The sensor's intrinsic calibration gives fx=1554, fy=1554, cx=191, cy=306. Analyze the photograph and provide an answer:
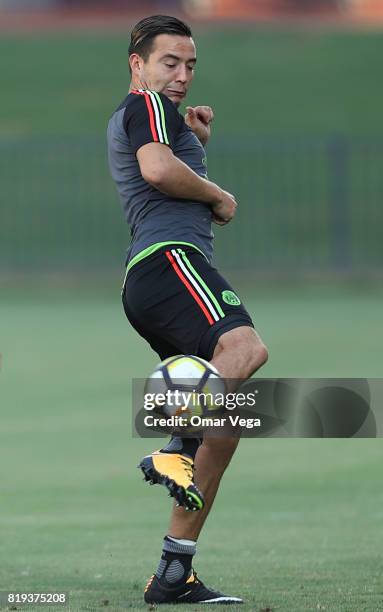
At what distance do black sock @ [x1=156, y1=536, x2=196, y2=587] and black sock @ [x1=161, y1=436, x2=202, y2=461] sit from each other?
1.35 ft

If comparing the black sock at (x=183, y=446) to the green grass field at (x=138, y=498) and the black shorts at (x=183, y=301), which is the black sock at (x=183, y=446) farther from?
the green grass field at (x=138, y=498)

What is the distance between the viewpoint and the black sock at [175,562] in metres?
6.71

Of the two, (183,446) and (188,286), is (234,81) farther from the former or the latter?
(183,446)

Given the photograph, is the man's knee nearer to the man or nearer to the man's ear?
the man

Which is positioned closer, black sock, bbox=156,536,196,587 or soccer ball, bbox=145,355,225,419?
soccer ball, bbox=145,355,225,419

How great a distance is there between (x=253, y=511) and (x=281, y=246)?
20305 millimetres

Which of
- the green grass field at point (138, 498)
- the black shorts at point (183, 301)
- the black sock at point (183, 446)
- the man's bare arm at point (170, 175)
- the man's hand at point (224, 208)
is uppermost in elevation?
the man's bare arm at point (170, 175)

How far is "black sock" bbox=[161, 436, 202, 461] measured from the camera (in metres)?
6.51

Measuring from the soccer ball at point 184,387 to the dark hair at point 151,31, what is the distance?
1549 mm

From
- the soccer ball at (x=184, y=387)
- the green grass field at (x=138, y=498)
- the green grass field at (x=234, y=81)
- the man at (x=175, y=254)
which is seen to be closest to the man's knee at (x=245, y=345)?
the man at (x=175, y=254)

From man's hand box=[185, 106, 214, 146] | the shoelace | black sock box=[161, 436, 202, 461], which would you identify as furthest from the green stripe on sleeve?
the shoelace

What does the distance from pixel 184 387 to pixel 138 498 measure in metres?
4.51

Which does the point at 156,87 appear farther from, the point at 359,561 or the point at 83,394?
the point at 83,394

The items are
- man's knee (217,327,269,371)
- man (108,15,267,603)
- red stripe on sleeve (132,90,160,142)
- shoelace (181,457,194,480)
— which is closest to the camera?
shoelace (181,457,194,480)
